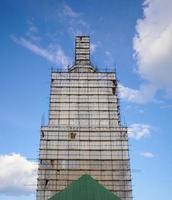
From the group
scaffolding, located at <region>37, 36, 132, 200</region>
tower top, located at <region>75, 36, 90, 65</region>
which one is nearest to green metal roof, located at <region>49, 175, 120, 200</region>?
scaffolding, located at <region>37, 36, 132, 200</region>

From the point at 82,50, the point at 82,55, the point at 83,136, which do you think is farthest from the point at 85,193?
the point at 82,50

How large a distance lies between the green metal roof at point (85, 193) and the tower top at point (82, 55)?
3551cm

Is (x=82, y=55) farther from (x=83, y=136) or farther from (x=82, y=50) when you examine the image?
(x=83, y=136)

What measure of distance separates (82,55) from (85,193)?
40987 millimetres

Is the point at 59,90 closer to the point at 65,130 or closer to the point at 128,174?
the point at 65,130

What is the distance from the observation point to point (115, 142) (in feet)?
185

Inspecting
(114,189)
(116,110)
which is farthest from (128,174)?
(116,110)

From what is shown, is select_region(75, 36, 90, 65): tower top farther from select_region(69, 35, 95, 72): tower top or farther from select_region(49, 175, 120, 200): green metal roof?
select_region(49, 175, 120, 200): green metal roof

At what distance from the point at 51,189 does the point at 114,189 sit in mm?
9098

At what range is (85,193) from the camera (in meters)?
31.4

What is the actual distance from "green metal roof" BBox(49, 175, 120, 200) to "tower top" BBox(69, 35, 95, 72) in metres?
35.5

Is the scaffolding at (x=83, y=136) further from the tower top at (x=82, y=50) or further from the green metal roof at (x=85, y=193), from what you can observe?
the green metal roof at (x=85, y=193)

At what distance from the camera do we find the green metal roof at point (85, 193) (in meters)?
31.1

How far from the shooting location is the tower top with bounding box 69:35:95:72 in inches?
2600
